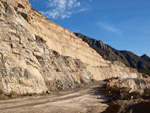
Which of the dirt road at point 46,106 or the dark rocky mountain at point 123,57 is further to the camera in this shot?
the dark rocky mountain at point 123,57

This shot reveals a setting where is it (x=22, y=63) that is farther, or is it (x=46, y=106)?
(x=22, y=63)

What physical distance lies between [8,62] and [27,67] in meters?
2.57

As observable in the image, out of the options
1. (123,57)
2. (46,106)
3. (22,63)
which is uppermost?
(123,57)

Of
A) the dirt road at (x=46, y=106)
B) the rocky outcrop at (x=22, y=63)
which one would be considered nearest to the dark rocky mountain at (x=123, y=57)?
the rocky outcrop at (x=22, y=63)

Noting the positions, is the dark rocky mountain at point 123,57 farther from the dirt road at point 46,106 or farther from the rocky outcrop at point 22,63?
the dirt road at point 46,106

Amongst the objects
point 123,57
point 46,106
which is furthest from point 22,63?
point 123,57

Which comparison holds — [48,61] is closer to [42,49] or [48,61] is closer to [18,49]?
[42,49]

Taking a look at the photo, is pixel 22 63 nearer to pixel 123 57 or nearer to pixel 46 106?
pixel 46 106

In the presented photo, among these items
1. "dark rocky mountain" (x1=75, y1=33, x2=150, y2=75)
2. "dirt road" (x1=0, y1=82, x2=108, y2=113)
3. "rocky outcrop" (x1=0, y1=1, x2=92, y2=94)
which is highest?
"dark rocky mountain" (x1=75, y1=33, x2=150, y2=75)

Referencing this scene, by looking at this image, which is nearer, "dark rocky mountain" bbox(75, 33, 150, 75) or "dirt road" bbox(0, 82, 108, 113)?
"dirt road" bbox(0, 82, 108, 113)

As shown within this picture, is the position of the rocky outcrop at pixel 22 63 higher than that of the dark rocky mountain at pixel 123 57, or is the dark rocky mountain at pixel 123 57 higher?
the dark rocky mountain at pixel 123 57

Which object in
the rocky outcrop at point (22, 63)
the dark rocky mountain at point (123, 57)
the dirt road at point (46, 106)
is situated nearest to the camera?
the dirt road at point (46, 106)

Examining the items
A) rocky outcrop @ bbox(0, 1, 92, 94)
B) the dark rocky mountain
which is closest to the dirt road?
rocky outcrop @ bbox(0, 1, 92, 94)

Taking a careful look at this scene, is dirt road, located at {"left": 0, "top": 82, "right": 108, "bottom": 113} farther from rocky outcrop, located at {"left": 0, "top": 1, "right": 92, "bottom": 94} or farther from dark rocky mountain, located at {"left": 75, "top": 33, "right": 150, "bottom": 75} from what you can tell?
dark rocky mountain, located at {"left": 75, "top": 33, "right": 150, "bottom": 75}
